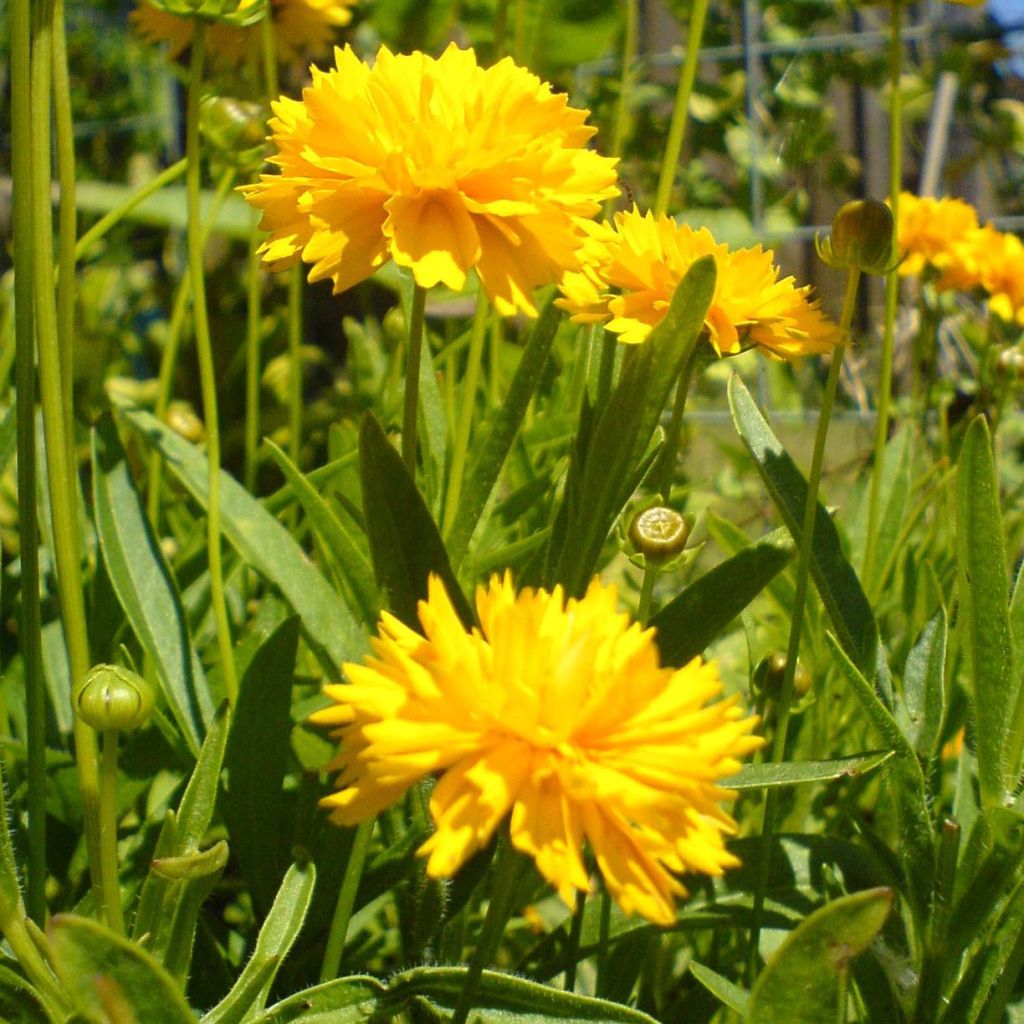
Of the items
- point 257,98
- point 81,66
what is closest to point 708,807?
point 257,98

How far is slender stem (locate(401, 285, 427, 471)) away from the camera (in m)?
0.44

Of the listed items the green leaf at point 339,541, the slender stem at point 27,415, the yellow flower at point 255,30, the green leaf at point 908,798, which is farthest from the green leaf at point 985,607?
the yellow flower at point 255,30

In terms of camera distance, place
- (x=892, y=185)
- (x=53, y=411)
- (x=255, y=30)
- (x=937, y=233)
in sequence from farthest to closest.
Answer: (x=937, y=233), (x=255, y=30), (x=892, y=185), (x=53, y=411)

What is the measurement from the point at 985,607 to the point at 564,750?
24 centimetres

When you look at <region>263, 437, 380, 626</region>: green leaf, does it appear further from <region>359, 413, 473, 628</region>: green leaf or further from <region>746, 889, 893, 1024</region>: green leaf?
<region>746, 889, 893, 1024</region>: green leaf

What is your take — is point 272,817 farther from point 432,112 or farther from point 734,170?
point 734,170

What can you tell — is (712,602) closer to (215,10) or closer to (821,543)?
(821,543)

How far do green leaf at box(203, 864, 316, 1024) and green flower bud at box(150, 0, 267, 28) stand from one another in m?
0.33

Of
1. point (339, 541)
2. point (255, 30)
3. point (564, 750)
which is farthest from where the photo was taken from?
point (255, 30)

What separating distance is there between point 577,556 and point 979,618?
0.52 feet

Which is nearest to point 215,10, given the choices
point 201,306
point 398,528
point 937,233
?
point 201,306

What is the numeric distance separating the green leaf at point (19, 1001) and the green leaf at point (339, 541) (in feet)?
0.61

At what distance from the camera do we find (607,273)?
0.48m

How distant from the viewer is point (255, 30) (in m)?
0.83
